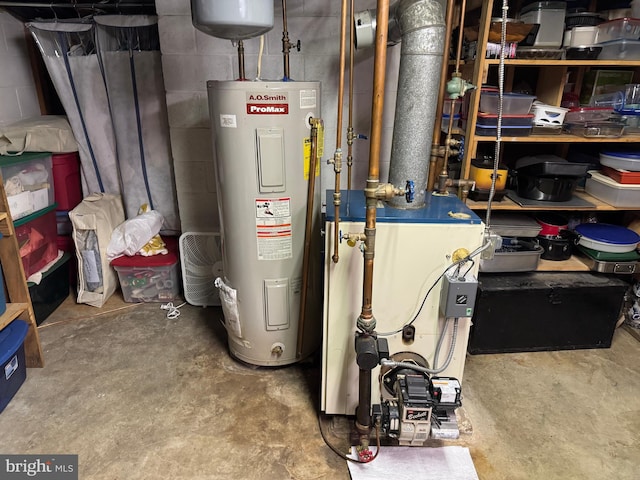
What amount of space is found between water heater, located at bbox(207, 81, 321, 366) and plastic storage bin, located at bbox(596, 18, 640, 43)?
4.61 feet

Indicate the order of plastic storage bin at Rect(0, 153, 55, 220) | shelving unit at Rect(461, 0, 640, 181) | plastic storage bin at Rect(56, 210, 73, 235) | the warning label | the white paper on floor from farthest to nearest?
plastic storage bin at Rect(56, 210, 73, 235) < plastic storage bin at Rect(0, 153, 55, 220) < shelving unit at Rect(461, 0, 640, 181) < the warning label < the white paper on floor

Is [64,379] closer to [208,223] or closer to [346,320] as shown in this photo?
[208,223]

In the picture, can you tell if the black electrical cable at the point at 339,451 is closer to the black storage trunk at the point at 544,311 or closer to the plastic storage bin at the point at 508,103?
the black storage trunk at the point at 544,311

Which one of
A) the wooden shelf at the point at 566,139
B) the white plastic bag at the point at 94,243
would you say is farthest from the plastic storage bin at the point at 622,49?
the white plastic bag at the point at 94,243

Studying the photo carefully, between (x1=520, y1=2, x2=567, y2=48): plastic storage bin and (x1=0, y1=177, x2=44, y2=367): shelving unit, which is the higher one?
(x1=520, y1=2, x2=567, y2=48): plastic storage bin

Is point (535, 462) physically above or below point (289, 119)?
below

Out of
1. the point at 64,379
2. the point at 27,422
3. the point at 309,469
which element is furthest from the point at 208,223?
the point at 309,469

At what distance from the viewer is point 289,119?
1.70m

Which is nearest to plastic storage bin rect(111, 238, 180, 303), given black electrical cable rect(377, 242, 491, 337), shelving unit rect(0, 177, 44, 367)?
shelving unit rect(0, 177, 44, 367)

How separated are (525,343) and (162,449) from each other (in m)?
1.81

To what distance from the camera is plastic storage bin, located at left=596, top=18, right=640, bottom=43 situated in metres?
1.97

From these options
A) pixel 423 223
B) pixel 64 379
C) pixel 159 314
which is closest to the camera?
pixel 423 223

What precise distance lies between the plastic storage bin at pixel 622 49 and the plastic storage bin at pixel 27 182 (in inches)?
116

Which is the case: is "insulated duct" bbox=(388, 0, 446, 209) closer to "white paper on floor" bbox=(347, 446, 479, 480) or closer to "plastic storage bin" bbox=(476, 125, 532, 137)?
"plastic storage bin" bbox=(476, 125, 532, 137)
